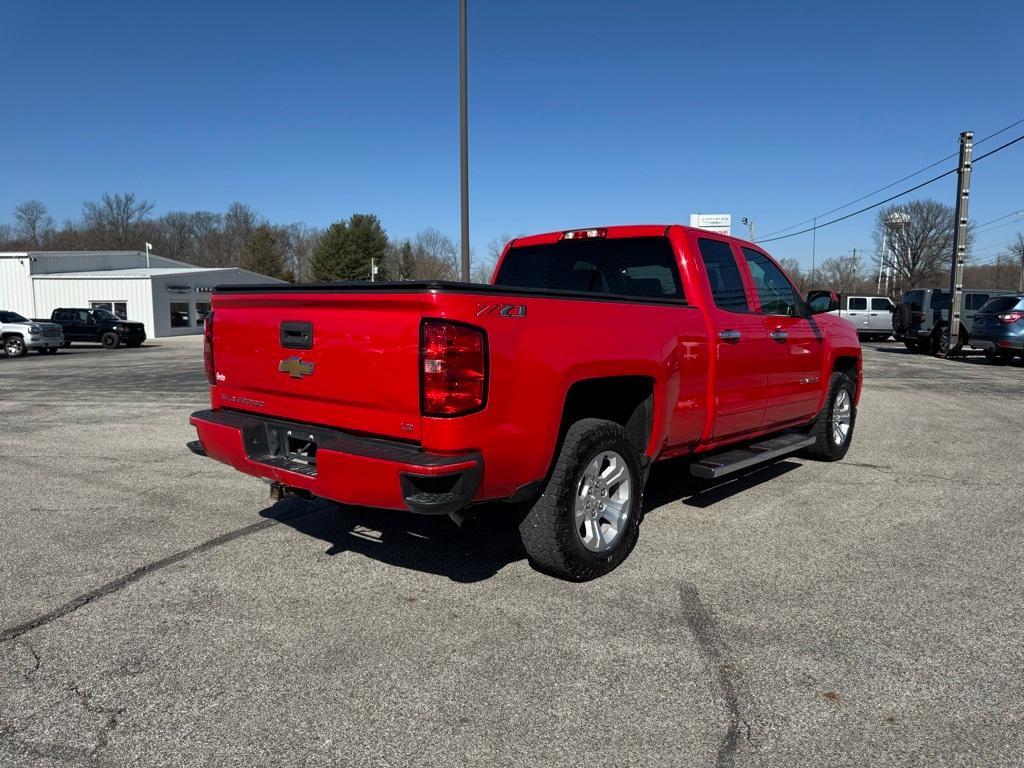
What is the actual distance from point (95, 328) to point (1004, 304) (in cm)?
3284

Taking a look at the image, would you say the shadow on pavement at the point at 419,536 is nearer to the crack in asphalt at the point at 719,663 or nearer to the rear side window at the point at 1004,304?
the crack in asphalt at the point at 719,663

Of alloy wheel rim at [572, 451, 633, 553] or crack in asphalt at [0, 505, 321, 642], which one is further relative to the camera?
alloy wheel rim at [572, 451, 633, 553]

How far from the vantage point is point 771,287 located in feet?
18.3

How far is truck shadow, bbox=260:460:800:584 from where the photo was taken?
160 inches

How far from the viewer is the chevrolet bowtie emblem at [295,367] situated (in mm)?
3572

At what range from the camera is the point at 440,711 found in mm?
2607

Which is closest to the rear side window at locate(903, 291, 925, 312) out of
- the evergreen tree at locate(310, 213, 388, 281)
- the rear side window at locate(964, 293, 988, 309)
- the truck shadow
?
the rear side window at locate(964, 293, 988, 309)

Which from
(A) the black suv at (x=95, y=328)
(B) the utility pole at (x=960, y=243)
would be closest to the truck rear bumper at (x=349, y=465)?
(B) the utility pole at (x=960, y=243)

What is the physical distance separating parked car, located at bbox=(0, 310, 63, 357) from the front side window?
28.2 m

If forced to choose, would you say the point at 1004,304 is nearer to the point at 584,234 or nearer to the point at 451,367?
the point at 584,234

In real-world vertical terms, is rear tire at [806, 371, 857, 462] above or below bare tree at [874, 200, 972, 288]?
below

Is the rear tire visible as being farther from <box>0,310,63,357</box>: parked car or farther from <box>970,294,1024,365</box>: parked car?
<box>0,310,63,357</box>: parked car

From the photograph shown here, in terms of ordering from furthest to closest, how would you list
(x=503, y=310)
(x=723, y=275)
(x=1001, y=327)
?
1. (x=1001, y=327)
2. (x=723, y=275)
3. (x=503, y=310)

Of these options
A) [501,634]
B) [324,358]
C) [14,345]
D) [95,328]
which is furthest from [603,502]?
[95,328]
